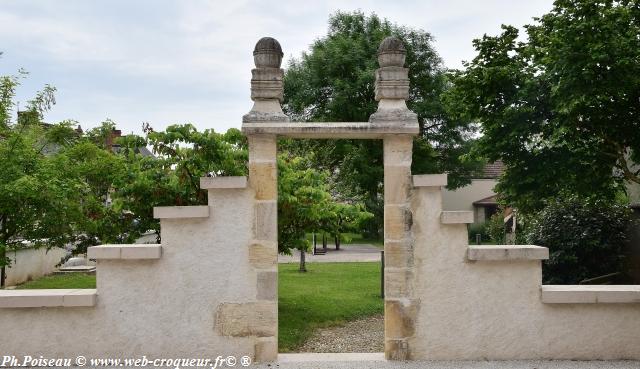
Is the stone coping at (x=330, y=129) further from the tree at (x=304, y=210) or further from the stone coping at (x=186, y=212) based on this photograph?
the tree at (x=304, y=210)

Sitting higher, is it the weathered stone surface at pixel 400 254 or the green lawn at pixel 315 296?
the weathered stone surface at pixel 400 254

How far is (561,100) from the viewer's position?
9852mm

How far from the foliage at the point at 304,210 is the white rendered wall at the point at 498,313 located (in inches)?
110

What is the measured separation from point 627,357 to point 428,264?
248 centimetres

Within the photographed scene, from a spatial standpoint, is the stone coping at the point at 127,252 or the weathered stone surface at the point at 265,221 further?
the weathered stone surface at the point at 265,221

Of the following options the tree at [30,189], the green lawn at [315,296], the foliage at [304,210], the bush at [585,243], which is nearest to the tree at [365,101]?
the green lawn at [315,296]

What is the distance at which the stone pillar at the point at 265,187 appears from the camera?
228 inches

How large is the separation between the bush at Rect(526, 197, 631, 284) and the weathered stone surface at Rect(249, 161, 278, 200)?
6.61 metres

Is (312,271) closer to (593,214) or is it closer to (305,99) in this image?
(593,214)

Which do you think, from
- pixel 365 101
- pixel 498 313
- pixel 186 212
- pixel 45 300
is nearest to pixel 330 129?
pixel 186 212

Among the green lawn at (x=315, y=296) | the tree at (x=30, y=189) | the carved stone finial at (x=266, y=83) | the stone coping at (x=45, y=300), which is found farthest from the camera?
the green lawn at (x=315, y=296)

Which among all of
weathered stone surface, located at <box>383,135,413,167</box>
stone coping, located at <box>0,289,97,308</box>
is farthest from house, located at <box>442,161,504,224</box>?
stone coping, located at <box>0,289,97,308</box>

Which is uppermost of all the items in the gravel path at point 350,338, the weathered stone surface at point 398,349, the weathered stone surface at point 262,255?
the weathered stone surface at point 262,255

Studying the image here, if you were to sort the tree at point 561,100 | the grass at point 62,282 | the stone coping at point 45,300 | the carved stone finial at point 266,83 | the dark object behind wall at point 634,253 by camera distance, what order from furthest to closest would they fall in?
the grass at point 62,282 < the dark object behind wall at point 634,253 < the tree at point 561,100 < the carved stone finial at point 266,83 < the stone coping at point 45,300
